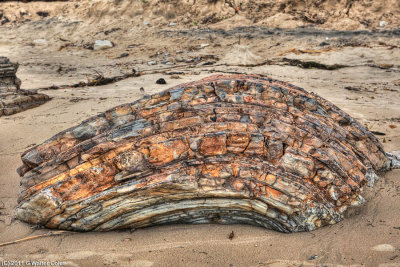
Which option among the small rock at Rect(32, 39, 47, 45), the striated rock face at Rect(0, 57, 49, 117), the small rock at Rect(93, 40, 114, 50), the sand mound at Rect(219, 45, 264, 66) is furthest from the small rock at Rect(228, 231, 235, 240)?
the small rock at Rect(32, 39, 47, 45)

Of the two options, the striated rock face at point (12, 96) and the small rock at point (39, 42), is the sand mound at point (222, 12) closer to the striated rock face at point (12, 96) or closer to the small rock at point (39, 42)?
the small rock at point (39, 42)

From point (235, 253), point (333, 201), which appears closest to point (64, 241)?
point (235, 253)

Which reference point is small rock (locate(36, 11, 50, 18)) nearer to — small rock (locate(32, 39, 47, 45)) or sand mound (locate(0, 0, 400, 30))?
sand mound (locate(0, 0, 400, 30))

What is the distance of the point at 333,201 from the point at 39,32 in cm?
1661

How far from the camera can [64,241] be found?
2229mm

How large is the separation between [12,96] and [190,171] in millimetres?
5227

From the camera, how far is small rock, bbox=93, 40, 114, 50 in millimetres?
12961

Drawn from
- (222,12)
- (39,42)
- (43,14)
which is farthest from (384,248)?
(43,14)

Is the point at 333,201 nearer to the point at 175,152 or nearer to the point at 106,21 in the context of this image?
the point at 175,152

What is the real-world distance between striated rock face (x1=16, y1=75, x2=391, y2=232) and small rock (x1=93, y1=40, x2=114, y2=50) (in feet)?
37.4

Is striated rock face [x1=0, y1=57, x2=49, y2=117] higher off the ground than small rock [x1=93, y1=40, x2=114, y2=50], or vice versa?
striated rock face [x1=0, y1=57, x2=49, y2=117]

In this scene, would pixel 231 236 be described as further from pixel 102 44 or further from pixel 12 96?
pixel 102 44

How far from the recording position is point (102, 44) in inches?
515

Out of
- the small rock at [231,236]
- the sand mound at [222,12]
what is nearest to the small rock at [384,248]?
the small rock at [231,236]
